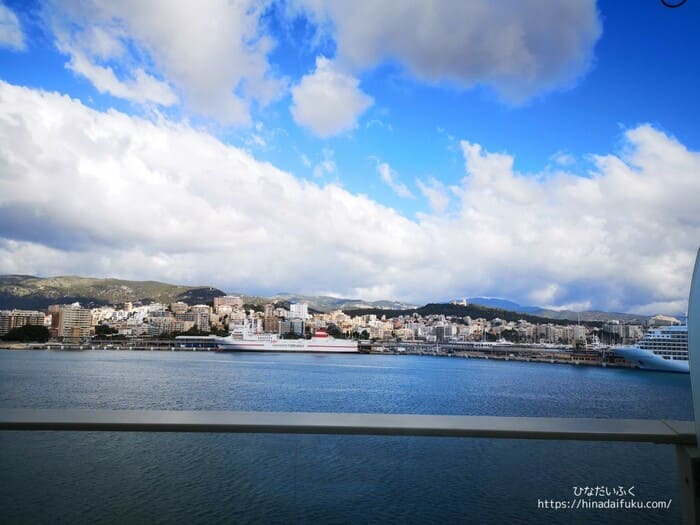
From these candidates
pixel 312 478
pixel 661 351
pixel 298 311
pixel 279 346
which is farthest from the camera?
pixel 298 311

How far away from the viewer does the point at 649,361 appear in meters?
31.9

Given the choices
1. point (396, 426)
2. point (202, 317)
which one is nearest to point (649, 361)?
point (396, 426)

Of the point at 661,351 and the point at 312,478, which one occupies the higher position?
the point at 312,478

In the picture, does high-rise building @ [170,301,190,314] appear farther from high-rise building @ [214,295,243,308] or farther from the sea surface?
the sea surface

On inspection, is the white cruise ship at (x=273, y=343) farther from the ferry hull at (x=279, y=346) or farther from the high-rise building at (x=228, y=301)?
the high-rise building at (x=228, y=301)

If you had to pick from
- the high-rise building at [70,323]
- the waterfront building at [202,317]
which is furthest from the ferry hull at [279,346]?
the waterfront building at [202,317]

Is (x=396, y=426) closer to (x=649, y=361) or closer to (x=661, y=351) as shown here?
(x=661, y=351)

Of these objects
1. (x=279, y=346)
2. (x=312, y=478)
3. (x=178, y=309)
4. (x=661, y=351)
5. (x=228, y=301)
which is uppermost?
(x=228, y=301)

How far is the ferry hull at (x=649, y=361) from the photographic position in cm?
2916

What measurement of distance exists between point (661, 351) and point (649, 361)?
1.32 metres

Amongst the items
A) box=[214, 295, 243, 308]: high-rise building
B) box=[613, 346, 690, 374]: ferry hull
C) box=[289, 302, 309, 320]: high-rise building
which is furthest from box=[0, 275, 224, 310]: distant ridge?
box=[613, 346, 690, 374]: ferry hull

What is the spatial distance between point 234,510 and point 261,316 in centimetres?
7193

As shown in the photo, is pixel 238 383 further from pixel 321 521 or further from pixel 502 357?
pixel 502 357

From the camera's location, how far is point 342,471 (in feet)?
4.04
